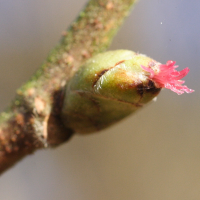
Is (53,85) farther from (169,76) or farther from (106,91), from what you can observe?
(169,76)

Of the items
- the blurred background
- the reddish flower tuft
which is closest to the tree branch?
the reddish flower tuft

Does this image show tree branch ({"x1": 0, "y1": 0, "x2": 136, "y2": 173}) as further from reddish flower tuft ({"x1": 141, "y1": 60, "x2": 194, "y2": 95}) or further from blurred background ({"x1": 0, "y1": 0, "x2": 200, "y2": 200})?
blurred background ({"x1": 0, "y1": 0, "x2": 200, "y2": 200})

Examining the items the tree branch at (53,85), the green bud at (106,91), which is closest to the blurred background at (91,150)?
the tree branch at (53,85)

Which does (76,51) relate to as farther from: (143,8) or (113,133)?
(113,133)

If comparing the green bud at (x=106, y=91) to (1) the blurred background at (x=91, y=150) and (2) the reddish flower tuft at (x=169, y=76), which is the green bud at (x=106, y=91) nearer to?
(2) the reddish flower tuft at (x=169, y=76)

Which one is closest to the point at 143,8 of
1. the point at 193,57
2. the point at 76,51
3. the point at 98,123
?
the point at 193,57

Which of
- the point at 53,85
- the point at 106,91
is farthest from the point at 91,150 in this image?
the point at 106,91
